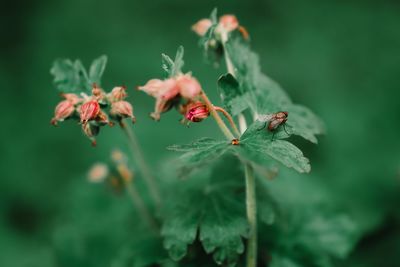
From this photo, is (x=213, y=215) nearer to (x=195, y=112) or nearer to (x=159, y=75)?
(x=195, y=112)

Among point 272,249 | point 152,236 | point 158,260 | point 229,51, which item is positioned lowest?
point 272,249

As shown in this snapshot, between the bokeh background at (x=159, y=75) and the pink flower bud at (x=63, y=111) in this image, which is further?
the bokeh background at (x=159, y=75)

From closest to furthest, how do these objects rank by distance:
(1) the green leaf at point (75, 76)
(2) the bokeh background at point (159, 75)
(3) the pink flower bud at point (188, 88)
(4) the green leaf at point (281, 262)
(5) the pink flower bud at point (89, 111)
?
1. (3) the pink flower bud at point (188, 88)
2. (5) the pink flower bud at point (89, 111)
3. (1) the green leaf at point (75, 76)
4. (4) the green leaf at point (281, 262)
5. (2) the bokeh background at point (159, 75)

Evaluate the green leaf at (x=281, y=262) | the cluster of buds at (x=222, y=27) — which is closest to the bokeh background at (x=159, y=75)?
the green leaf at (x=281, y=262)

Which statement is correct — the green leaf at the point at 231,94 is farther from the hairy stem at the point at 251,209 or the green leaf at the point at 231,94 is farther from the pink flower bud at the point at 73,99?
the pink flower bud at the point at 73,99

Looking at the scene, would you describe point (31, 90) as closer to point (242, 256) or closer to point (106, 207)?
point (106, 207)

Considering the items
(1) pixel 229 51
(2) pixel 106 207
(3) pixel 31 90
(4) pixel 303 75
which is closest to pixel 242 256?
(1) pixel 229 51
